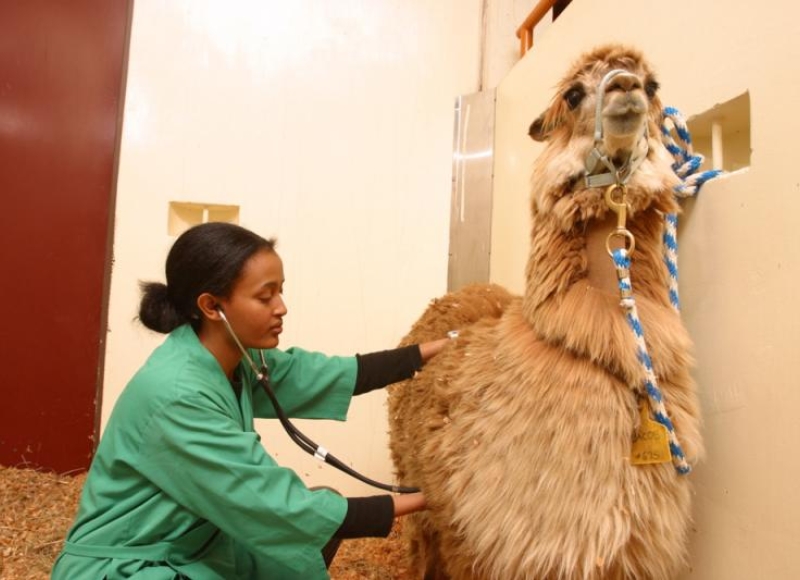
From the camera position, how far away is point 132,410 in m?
0.85

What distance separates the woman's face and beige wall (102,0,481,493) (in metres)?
1.03

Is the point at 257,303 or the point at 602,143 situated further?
the point at 257,303

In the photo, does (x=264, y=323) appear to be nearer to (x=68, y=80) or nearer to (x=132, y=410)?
(x=132, y=410)

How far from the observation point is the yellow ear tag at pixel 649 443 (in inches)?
28.9

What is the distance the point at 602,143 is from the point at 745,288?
1.08 ft

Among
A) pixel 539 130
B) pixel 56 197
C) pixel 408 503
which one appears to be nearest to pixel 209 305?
pixel 408 503

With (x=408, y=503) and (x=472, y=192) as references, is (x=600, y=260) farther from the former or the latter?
(x=472, y=192)

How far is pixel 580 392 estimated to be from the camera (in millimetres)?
769

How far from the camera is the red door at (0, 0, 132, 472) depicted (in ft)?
6.56

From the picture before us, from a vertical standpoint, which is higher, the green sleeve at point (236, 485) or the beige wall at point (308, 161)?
the beige wall at point (308, 161)

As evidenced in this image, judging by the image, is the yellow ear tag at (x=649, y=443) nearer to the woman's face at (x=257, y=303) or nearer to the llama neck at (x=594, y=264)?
the llama neck at (x=594, y=264)

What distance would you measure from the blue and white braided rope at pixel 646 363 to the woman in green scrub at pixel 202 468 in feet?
1.49

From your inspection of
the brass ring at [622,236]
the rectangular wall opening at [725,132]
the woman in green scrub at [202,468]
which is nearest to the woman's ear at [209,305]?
the woman in green scrub at [202,468]

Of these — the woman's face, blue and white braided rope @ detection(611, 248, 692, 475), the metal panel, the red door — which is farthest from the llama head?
the red door
